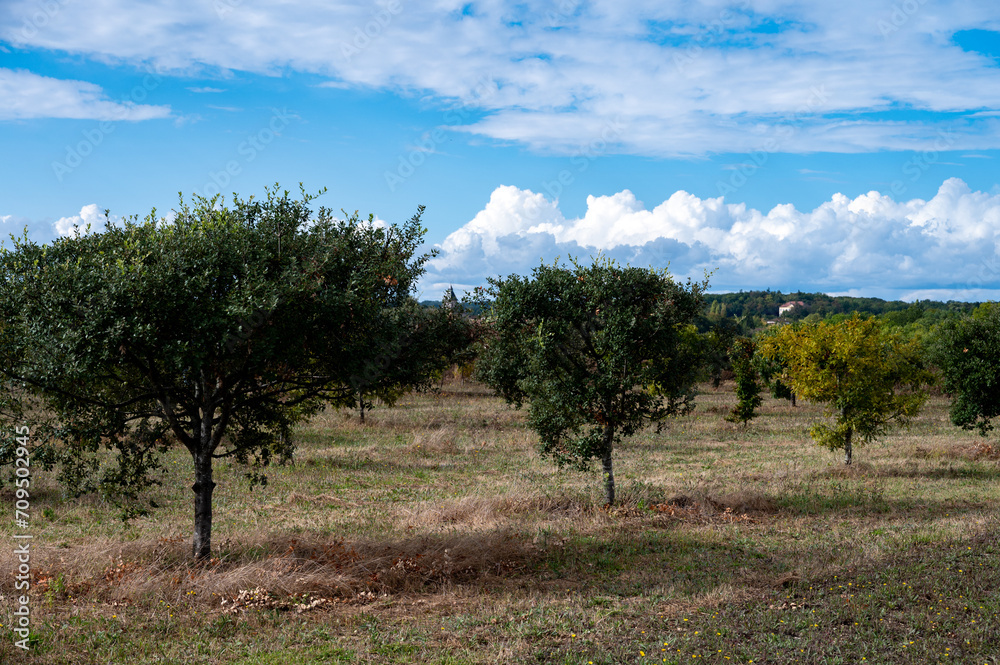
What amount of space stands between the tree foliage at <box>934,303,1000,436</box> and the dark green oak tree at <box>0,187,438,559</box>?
83.3 feet

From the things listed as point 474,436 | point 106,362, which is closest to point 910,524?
point 106,362

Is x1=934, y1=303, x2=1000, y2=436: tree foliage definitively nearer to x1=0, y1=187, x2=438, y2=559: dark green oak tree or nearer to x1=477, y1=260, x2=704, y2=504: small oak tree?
x1=477, y1=260, x2=704, y2=504: small oak tree

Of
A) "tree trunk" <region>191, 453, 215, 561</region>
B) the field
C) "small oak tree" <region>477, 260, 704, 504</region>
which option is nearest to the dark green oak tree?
"tree trunk" <region>191, 453, 215, 561</region>

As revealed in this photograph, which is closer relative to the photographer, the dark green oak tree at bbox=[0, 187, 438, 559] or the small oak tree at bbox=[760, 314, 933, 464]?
the dark green oak tree at bbox=[0, 187, 438, 559]

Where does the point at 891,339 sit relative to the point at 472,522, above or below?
above

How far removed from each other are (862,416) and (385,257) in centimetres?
2068

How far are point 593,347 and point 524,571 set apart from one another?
6.97m

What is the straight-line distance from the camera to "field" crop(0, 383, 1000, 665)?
9.36 meters

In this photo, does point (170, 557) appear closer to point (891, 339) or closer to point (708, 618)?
point (708, 618)

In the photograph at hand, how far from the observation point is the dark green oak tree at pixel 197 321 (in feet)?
33.9

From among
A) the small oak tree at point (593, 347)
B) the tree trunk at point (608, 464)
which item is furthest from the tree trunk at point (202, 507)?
the tree trunk at point (608, 464)

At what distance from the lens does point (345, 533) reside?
52.3 ft

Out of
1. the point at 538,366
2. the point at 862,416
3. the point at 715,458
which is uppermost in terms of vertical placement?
the point at 538,366

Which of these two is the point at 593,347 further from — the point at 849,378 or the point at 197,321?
the point at 849,378
